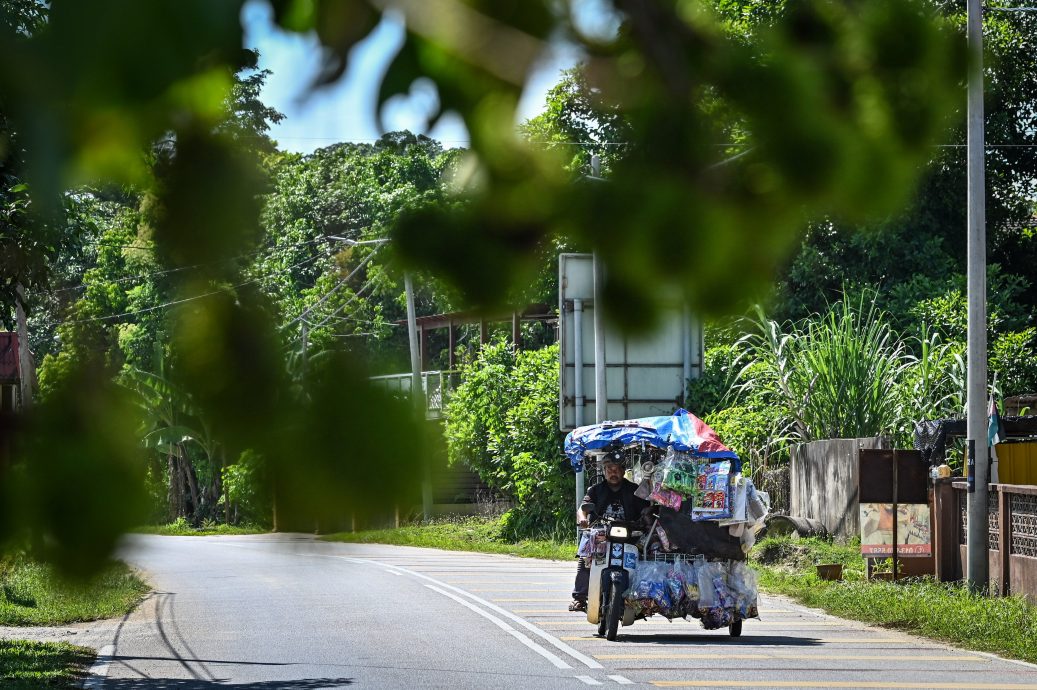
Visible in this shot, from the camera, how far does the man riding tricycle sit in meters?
11.3

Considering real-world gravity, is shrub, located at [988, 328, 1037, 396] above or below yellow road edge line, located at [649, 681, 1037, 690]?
above

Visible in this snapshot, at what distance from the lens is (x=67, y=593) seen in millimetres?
1334

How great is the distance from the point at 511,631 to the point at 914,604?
12.3ft

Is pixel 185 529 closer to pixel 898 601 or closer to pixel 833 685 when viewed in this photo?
pixel 833 685

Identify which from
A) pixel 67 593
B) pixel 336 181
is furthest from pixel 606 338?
pixel 67 593

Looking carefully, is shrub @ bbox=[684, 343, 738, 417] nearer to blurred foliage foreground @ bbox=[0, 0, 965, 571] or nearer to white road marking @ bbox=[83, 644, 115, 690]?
white road marking @ bbox=[83, 644, 115, 690]

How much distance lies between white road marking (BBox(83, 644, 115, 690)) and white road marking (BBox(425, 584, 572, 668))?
3.38 m

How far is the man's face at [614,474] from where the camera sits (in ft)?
37.3

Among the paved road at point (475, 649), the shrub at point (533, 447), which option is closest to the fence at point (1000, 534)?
the paved road at point (475, 649)

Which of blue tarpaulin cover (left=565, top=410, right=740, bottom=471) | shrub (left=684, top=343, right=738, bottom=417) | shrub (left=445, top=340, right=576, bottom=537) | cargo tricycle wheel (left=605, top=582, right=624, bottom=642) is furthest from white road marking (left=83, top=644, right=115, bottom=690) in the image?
shrub (left=445, top=340, right=576, bottom=537)

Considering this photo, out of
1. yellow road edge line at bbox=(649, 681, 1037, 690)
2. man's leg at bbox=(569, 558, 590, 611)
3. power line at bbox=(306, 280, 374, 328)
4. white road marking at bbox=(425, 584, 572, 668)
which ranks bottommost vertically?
white road marking at bbox=(425, 584, 572, 668)

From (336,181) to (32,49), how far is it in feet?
1.34

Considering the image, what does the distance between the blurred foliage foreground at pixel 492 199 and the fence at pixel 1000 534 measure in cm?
1187

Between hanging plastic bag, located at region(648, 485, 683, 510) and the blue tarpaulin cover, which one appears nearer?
hanging plastic bag, located at region(648, 485, 683, 510)
